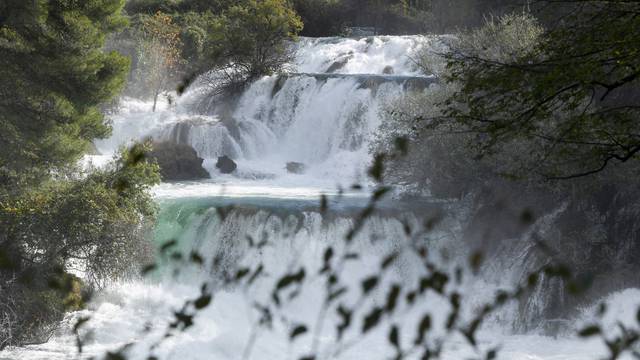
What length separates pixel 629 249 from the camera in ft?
58.1

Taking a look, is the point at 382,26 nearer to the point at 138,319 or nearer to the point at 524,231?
the point at 524,231

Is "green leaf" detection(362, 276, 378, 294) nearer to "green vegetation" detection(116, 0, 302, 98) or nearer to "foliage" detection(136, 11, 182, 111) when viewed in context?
"green vegetation" detection(116, 0, 302, 98)

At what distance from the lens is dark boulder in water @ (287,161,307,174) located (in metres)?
29.3

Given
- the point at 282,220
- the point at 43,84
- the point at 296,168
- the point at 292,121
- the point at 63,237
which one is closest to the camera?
the point at 63,237

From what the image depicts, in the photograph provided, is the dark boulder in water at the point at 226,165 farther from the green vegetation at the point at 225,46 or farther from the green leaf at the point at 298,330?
the green leaf at the point at 298,330

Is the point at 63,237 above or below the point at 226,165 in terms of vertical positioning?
below

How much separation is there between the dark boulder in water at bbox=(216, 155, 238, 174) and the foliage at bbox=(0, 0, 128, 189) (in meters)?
9.91

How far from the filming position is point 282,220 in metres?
20.4

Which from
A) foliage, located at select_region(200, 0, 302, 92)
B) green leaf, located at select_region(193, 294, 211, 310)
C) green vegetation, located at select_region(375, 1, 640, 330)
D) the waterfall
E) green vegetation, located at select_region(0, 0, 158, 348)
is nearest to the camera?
green leaf, located at select_region(193, 294, 211, 310)

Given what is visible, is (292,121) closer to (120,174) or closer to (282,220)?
(282,220)

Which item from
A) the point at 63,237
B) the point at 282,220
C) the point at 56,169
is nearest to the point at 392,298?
the point at 63,237

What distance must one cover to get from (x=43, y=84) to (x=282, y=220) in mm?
5692

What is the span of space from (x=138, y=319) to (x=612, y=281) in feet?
28.3

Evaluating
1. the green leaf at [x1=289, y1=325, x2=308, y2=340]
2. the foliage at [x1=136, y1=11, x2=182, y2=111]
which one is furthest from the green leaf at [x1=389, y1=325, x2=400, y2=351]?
the foliage at [x1=136, y1=11, x2=182, y2=111]
